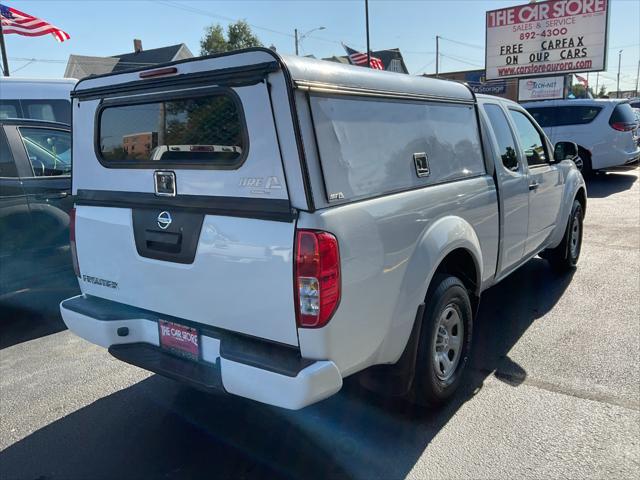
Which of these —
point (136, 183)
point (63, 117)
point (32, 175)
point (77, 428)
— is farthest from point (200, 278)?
point (63, 117)

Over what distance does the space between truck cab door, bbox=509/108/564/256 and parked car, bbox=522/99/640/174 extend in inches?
301

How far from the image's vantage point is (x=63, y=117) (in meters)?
8.34

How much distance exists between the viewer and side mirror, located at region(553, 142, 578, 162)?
5500 mm

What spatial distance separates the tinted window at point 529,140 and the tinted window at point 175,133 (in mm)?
3022

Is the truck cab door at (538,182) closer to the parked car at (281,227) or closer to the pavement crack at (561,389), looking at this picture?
the parked car at (281,227)

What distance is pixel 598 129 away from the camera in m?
12.2

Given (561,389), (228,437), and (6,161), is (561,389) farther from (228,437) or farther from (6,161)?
(6,161)

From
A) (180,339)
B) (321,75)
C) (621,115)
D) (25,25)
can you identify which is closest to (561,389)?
(180,339)

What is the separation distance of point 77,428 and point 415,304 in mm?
2226

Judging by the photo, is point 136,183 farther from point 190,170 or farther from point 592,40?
point 592,40

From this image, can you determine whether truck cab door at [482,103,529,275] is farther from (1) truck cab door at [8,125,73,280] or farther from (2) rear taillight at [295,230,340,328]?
(1) truck cab door at [8,125,73,280]

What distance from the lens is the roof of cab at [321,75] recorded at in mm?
2357

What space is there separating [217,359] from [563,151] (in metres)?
4.46

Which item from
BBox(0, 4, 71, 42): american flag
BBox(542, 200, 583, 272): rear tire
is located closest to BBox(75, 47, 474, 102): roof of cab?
BBox(542, 200, 583, 272): rear tire
